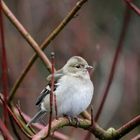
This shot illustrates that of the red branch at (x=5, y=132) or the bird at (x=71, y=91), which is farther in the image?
the bird at (x=71, y=91)

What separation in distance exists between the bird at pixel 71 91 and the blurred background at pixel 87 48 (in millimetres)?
2537

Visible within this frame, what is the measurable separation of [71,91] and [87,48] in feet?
13.9

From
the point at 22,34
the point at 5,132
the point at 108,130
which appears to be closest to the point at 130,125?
the point at 108,130

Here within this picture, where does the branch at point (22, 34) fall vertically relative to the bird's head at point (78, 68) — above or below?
above

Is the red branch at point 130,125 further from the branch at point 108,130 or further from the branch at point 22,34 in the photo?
the branch at point 22,34

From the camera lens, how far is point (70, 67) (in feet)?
18.1

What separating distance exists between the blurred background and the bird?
2.54m

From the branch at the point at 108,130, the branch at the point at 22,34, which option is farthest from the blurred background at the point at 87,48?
the branch at the point at 108,130

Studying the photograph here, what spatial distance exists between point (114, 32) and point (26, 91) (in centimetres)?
280

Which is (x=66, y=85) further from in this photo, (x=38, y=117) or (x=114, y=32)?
(x=114, y=32)

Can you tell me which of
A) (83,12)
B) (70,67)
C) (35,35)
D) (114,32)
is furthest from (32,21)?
(70,67)

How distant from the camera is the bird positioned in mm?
5004

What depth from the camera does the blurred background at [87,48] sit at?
855 cm

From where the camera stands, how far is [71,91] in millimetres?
5145
